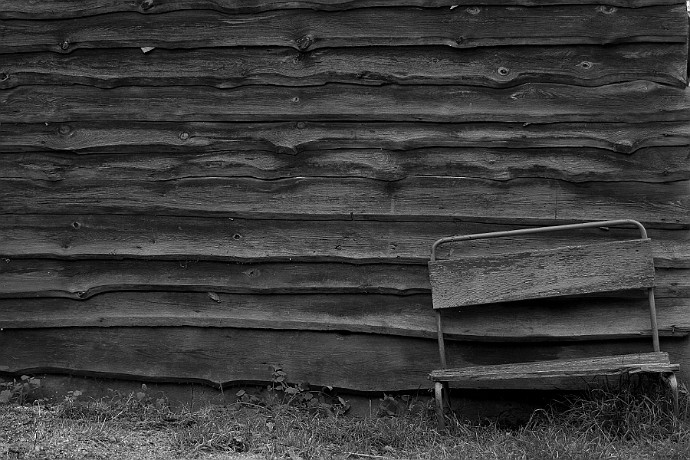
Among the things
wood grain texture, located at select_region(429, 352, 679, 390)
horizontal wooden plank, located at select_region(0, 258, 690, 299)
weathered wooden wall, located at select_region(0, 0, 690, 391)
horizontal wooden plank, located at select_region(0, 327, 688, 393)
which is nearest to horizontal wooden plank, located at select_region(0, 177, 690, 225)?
weathered wooden wall, located at select_region(0, 0, 690, 391)

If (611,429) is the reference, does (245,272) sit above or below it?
above

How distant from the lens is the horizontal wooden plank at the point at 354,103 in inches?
193

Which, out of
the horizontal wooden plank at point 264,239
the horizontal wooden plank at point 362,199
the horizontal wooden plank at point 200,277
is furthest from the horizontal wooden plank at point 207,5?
the horizontal wooden plank at point 200,277

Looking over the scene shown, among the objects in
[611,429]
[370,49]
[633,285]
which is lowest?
[611,429]

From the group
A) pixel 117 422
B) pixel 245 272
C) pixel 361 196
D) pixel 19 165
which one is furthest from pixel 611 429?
pixel 19 165

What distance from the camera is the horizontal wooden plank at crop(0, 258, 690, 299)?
5129 mm

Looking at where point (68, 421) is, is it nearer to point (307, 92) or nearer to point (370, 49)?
point (307, 92)

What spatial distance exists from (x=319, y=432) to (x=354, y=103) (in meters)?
1.85

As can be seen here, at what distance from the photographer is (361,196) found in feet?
16.9

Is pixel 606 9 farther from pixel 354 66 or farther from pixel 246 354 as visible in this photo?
pixel 246 354

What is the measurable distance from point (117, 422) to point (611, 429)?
2639 millimetres

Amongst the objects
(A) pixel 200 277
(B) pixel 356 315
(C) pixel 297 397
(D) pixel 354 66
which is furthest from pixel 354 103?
(C) pixel 297 397

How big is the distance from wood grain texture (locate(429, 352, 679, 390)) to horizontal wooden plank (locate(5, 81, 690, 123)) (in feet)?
4.33

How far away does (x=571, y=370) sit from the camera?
442cm
